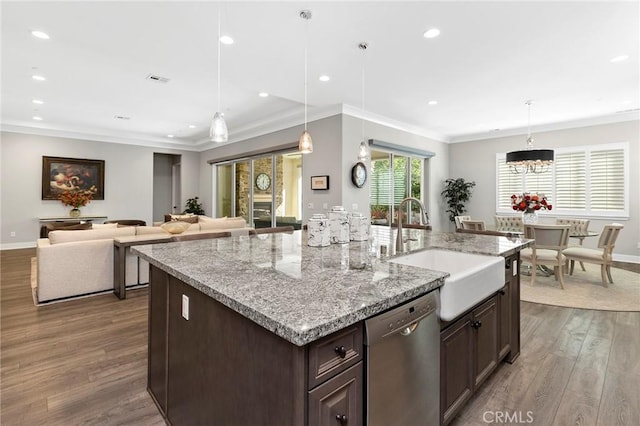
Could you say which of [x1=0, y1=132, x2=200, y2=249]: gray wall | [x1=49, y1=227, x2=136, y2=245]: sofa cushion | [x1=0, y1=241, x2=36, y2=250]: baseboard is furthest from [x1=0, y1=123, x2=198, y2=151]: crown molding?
[x1=49, y1=227, x2=136, y2=245]: sofa cushion

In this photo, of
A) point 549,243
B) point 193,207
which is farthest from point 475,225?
point 193,207

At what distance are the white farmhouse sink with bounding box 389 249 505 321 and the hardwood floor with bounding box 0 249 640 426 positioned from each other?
762 mm

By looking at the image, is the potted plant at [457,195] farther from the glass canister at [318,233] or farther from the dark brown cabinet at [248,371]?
the dark brown cabinet at [248,371]

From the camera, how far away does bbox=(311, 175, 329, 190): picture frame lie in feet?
18.4

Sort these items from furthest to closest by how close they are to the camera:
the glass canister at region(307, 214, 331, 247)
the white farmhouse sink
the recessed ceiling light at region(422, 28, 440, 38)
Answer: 1. the recessed ceiling light at region(422, 28, 440, 38)
2. the glass canister at region(307, 214, 331, 247)
3. the white farmhouse sink

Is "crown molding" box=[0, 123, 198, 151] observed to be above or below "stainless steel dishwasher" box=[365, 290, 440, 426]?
above

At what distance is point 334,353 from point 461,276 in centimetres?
80

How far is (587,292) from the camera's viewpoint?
4.07 metres

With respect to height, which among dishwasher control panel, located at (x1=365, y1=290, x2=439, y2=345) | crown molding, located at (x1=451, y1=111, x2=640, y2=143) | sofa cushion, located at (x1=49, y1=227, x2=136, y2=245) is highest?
crown molding, located at (x1=451, y1=111, x2=640, y2=143)

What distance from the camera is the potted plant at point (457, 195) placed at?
780 cm

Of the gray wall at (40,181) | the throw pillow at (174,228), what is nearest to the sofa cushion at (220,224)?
the throw pillow at (174,228)

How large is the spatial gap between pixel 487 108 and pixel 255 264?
5.54 metres

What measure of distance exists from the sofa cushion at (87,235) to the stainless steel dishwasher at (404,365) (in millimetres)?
4065

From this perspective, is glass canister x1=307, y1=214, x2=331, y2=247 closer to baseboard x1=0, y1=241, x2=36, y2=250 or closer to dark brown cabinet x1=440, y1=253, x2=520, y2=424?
dark brown cabinet x1=440, y1=253, x2=520, y2=424
